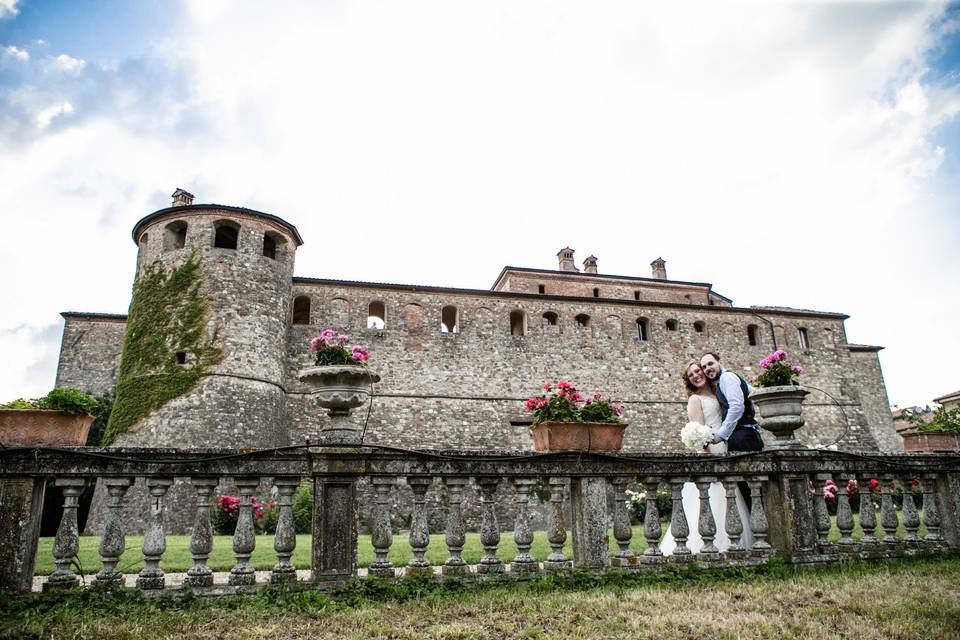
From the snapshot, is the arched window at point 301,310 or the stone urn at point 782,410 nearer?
the stone urn at point 782,410

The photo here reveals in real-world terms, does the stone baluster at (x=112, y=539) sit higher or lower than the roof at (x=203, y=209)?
lower

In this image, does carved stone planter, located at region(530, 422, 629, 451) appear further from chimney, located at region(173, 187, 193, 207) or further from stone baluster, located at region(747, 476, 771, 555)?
chimney, located at region(173, 187, 193, 207)

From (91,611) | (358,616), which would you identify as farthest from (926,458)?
(91,611)

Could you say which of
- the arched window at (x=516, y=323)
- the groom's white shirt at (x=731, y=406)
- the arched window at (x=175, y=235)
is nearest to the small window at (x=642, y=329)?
the arched window at (x=516, y=323)

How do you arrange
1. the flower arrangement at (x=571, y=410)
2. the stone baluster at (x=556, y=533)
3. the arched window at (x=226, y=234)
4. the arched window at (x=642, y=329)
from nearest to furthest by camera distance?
the stone baluster at (x=556, y=533), the flower arrangement at (x=571, y=410), the arched window at (x=226, y=234), the arched window at (x=642, y=329)

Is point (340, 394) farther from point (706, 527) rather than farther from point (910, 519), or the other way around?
point (910, 519)

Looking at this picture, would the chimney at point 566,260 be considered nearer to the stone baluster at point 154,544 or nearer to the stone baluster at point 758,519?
the stone baluster at point 758,519

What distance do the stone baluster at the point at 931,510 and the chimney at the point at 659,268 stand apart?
3730 centimetres

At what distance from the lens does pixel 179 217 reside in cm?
2245

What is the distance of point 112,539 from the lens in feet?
14.6

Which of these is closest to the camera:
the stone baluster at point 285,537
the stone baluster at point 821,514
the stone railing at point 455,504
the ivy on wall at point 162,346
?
the stone railing at point 455,504

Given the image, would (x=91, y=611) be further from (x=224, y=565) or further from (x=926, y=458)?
(x=926, y=458)

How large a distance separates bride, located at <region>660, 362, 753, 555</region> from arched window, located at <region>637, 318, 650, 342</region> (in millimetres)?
22653

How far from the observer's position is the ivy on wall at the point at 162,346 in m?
20.0
